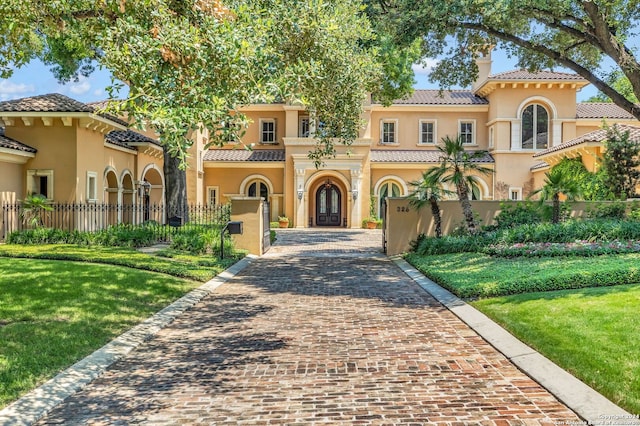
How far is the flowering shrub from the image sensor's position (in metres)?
11.8

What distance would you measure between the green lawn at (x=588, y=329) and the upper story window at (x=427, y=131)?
2676cm

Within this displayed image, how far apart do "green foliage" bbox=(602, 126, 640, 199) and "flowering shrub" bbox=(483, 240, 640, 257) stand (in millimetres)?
6266

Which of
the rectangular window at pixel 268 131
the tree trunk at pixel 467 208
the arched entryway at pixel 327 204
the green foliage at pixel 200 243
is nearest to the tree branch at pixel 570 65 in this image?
the tree trunk at pixel 467 208

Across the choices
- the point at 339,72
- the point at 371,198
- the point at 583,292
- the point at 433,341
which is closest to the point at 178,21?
the point at 339,72

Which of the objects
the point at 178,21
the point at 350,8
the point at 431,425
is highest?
the point at 350,8

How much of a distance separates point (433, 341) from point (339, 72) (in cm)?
818

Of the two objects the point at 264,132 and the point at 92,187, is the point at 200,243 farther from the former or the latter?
the point at 264,132

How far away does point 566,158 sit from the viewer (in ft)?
73.6

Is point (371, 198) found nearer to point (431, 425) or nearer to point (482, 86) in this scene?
point (482, 86)

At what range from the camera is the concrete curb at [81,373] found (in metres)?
4.47

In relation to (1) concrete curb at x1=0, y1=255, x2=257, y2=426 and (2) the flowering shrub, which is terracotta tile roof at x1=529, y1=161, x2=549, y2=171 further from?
(1) concrete curb at x1=0, y1=255, x2=257, y2=426

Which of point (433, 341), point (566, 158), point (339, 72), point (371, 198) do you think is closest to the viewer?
point (433, 341)

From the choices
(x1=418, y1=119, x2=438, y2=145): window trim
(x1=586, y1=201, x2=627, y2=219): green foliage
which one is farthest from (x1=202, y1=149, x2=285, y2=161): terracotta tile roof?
(x1=586, y1=201, x2=627, y2=219): green foliage

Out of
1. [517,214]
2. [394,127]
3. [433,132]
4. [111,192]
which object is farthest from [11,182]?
[433,132]
